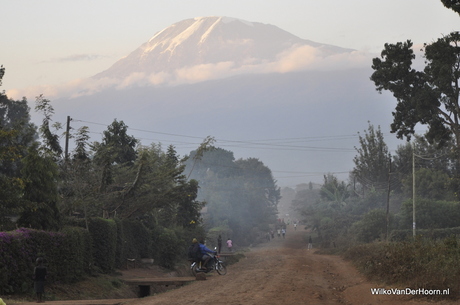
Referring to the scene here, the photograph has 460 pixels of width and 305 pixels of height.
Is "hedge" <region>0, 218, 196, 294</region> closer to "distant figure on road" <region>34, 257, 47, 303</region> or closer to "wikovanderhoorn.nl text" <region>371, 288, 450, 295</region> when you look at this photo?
"distant figure on road" <region>34, 257, 47, 303</region>

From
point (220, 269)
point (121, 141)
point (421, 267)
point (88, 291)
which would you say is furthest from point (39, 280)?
point (121, 141)

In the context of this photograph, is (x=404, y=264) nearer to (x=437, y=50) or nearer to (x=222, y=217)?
(x=437, y=50)

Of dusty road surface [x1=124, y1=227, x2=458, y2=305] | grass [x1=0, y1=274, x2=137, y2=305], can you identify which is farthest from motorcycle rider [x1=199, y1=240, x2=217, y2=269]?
grass [x1=0, y1=274, x2=137, y2=305]

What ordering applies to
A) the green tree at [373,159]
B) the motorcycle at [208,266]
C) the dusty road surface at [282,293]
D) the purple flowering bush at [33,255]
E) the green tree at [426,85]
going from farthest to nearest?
the green tree at [373,159]
the green tree at [426,85]
the motorcycle at [208,266]
the purple flowering bush at [33,255]
the dusty road surface at [282,293]

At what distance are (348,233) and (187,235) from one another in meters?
21.8

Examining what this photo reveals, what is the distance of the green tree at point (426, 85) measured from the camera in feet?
141

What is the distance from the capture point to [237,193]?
10981cm

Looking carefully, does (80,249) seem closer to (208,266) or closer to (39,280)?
(208,266)

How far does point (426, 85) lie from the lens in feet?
155

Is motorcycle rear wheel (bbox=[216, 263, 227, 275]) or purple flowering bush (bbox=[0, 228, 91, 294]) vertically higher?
purple flowering bush (bbox=[0, 228, 91, 294])

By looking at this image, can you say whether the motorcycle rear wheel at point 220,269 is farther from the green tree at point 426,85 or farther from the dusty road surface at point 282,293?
the green tree at point 426,85

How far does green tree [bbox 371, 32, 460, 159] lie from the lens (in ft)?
141

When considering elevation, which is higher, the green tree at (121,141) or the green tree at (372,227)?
the green tree at (121,141)

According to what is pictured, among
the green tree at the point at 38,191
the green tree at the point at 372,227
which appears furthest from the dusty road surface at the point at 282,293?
the green tree at the point at 372,227
